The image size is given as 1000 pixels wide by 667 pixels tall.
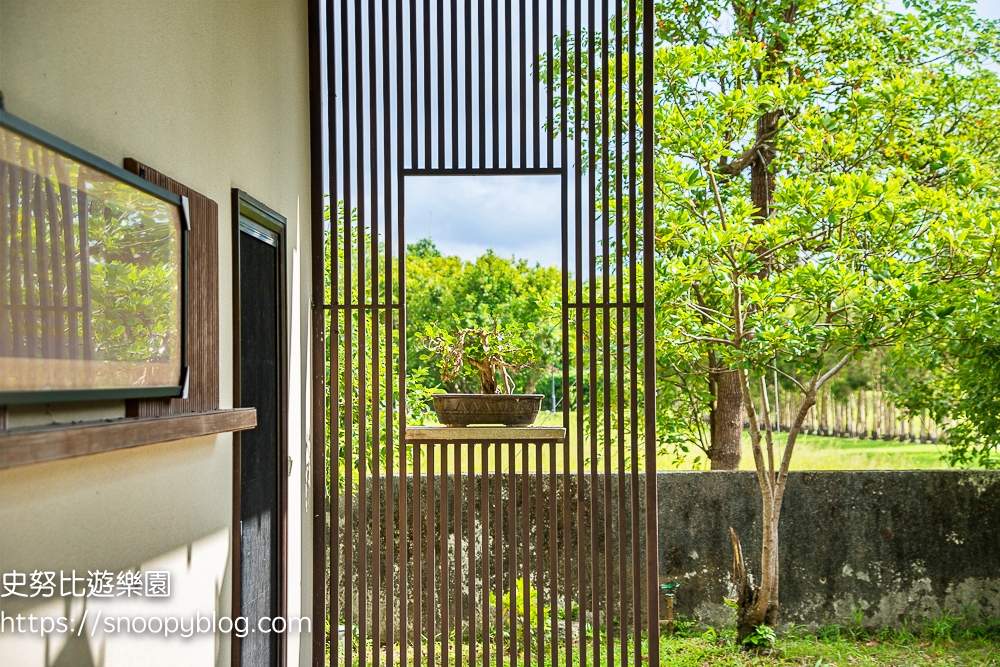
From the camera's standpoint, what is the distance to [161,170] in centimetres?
210

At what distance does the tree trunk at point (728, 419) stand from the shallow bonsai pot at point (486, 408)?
2.08 meters

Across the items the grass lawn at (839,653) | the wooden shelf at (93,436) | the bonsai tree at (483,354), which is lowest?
the grass lawn at (839,653)

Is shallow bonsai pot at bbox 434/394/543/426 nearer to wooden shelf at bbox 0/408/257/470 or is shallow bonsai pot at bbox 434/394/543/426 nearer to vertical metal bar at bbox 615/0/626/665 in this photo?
vertical metal bar at bbox 615/0/626/665

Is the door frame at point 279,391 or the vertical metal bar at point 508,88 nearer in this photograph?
the door frame at point 279,391

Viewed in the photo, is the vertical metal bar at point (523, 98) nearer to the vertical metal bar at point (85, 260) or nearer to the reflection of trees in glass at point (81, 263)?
the reflection of trees in glass at point (81, 263)

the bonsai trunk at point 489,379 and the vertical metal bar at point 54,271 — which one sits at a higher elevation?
the vertical metal bar at point 54,271

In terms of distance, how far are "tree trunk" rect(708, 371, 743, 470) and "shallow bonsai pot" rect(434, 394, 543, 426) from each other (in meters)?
2.08

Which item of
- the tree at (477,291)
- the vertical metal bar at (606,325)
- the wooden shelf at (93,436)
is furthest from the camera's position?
the tree at (477,291)

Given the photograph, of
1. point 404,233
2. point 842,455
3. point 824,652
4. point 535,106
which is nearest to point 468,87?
point 535,106

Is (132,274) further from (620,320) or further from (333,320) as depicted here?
(620,320)

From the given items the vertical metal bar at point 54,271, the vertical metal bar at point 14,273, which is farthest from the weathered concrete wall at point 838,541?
the vertical metal bar at point 14,273

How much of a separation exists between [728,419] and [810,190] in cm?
166

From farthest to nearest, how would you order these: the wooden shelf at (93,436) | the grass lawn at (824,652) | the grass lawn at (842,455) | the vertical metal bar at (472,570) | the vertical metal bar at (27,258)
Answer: the grass lawn at (842,455) < the grass lawn at (824,652) < the vertical metal bar at (472,570) < the vertical metal bar at (27,258) < the wooden shelf at (93,436)

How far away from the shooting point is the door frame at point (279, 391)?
8.73ft
